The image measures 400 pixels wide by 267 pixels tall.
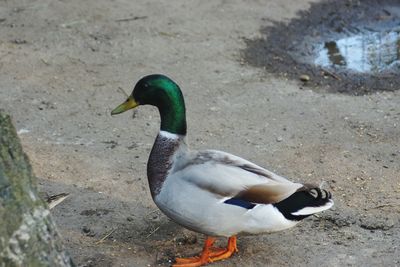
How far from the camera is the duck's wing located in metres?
3.84

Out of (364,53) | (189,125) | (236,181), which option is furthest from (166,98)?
(364,53)

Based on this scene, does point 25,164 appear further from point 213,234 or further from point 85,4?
point 85,4

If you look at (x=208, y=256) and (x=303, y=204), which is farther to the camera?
(x=208, y=256)

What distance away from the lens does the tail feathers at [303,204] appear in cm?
386

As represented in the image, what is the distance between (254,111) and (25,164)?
3208 millimetres

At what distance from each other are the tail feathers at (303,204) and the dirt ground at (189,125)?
1.16 ft

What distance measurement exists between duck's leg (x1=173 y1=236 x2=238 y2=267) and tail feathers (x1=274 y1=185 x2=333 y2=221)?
0.40 metres

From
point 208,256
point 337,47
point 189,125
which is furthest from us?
point 337,47

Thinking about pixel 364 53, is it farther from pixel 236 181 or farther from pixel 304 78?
pixel 236 181

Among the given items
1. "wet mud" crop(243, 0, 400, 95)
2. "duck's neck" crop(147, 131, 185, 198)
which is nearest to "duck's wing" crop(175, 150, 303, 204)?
"duck's neck" crop(147, 131, 185, 198)

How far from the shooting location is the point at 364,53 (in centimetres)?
732

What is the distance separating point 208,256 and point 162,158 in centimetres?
57

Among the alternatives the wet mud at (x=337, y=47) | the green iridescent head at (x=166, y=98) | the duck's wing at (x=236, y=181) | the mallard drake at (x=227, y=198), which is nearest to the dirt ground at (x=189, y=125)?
the wet mud at (x=337, y=47)

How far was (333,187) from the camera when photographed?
4.84 meters
